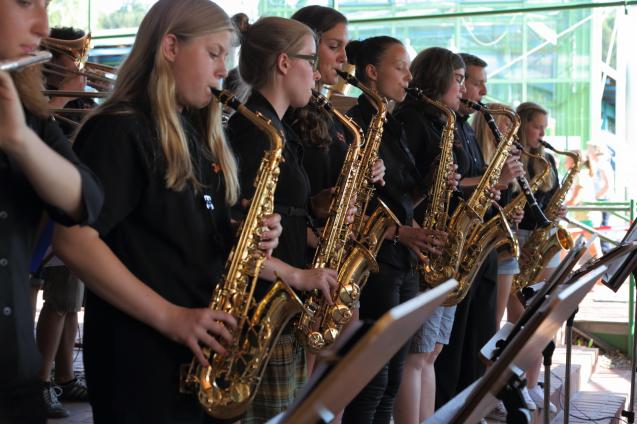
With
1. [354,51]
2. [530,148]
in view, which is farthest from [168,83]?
[530,148]

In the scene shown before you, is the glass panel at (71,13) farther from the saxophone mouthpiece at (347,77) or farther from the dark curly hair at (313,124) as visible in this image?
the dark curly hair at (313,124)

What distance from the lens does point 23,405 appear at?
75.3 inches

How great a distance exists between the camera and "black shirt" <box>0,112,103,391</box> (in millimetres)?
1896

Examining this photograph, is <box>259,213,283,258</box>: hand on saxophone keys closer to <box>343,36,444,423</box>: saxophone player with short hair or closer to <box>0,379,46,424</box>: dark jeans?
<box>0,379,46,424</box>: dark jeans

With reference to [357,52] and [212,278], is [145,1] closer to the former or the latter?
[357,52]

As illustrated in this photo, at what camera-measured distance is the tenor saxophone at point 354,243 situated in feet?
11.5

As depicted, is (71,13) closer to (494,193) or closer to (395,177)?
(494,193)

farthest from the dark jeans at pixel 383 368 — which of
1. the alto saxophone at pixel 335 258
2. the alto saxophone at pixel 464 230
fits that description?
the alto saxophone at pixel 464 230

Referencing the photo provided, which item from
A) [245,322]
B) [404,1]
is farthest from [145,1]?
[245,322]

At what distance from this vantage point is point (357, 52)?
4426 mm

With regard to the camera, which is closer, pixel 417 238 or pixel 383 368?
pixel 383 368

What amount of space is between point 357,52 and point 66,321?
2.22 meters

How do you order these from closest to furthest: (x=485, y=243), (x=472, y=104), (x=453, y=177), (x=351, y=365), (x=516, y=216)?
(x=351, y=365) < (x=453, y=177) < (x=485, y=243) < (x=472, y=104) < (x=516, y=216)

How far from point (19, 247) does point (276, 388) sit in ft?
4.62
